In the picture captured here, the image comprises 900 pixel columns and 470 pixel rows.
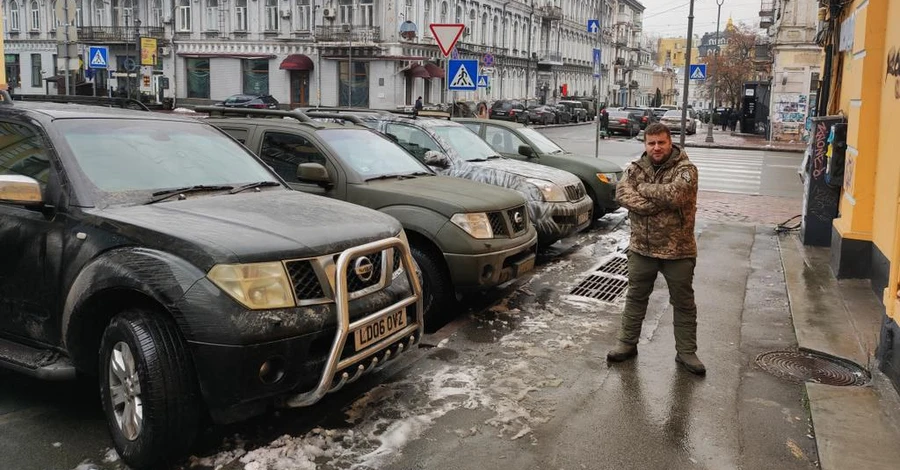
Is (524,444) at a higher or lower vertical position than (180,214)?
lower

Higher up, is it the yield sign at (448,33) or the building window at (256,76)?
the building window at (256,76)

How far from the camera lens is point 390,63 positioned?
43.8m

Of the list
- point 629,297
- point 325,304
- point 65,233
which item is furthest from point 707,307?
point 65,233

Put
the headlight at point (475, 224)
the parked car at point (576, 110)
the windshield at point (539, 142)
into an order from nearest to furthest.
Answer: the headlight at point (475, 224), the windshield at point (539, 142), the parked car at point (576, 110)

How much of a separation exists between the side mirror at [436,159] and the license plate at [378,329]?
4.35 m

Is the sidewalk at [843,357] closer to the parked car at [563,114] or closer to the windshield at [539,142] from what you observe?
the windshield at [539,142]

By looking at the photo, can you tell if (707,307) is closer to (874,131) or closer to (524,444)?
(874,131)

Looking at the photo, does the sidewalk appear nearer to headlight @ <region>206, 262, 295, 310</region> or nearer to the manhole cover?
the manhole cover

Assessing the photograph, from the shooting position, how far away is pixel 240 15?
46.8 metres

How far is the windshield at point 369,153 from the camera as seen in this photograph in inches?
277

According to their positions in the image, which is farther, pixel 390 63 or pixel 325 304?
pixel 390 63

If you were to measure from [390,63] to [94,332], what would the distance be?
135 feet

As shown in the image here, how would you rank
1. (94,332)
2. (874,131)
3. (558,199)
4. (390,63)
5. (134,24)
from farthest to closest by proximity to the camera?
(134,24)
(390,63)
(558,199)
(874,131)
(94,332)

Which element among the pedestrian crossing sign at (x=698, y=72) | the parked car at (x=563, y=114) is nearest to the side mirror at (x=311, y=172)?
the pedestrian crossing sign at (x=698, y=72)
